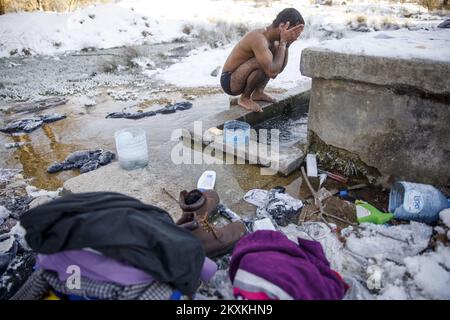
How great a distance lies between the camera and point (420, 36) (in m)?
3.29

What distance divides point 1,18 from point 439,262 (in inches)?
702

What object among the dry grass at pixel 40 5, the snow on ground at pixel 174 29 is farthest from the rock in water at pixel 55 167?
the dry grass at pixel 40 5

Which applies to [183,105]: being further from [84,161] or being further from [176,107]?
[84,161]

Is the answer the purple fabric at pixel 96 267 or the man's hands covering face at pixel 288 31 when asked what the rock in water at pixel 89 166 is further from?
the man's hands covering face at pixel 288 31

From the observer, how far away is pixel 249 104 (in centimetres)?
443

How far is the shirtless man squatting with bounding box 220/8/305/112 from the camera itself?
13.4 ft

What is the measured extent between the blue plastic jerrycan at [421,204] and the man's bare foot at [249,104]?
2.27 m

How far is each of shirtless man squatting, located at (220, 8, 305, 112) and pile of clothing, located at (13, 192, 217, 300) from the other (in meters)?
3.07

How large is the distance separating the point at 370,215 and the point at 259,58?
249cm

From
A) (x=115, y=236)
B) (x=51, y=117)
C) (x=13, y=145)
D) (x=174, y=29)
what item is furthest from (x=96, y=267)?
(x=174, y=29)

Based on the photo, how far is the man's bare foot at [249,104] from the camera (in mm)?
4351

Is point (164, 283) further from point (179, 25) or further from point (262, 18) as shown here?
point (262, 18)

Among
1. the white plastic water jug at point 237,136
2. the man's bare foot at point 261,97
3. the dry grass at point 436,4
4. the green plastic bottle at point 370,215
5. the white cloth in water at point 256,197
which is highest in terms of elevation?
the dry grass at point 436,4

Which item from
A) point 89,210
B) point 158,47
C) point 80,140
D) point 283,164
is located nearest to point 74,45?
point 158,47
